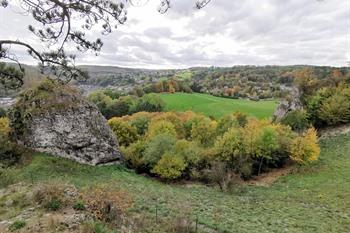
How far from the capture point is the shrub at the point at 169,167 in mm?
35844

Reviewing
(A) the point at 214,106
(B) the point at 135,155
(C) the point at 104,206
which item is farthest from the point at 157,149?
(A) the point at 214,106

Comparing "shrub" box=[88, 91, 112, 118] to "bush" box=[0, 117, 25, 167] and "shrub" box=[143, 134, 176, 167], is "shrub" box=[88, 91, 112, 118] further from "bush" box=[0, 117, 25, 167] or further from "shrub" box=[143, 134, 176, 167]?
"bush" box=[0, 117, 25, 167]

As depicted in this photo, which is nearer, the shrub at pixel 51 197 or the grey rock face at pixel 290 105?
the shrub at pixel 51 197

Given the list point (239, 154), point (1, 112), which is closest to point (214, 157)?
point (239, 154)

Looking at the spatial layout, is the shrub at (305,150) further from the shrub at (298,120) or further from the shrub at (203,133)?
the shrub at (203,133)

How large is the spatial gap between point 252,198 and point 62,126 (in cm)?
2117

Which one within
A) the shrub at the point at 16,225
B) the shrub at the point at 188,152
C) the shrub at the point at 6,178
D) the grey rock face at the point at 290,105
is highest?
the shrub at the point at 16,225

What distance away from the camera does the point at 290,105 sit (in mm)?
56062

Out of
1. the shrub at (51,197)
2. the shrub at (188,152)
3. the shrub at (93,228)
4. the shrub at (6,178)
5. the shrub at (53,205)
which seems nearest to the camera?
the shrub at (93,228)

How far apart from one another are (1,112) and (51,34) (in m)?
58.3

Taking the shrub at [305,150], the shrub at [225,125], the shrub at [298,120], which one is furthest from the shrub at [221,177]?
the shrub at [298,120]

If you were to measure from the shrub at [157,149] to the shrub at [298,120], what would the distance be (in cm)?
2147

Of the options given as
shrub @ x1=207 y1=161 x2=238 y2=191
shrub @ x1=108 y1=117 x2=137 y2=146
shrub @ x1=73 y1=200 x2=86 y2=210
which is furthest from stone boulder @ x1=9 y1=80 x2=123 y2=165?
shrub @ x1=73 y1=200 x2=86 y2=210

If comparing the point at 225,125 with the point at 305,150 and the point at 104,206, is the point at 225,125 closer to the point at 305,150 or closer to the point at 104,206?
the point at 305,150
